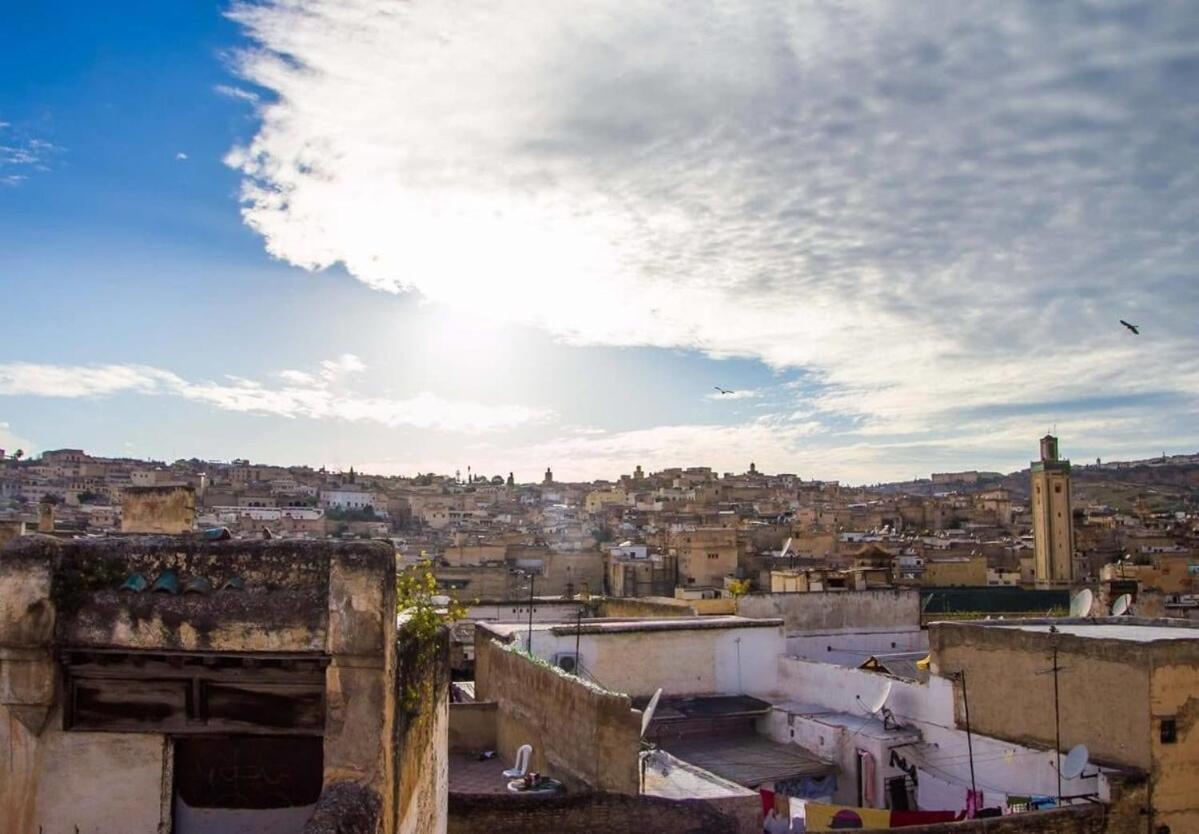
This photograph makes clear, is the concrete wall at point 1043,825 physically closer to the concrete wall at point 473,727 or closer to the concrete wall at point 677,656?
the concrete wall at point 473,727

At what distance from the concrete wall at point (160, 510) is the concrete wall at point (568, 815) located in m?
4.55

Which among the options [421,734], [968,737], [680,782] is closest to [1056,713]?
[968,737]

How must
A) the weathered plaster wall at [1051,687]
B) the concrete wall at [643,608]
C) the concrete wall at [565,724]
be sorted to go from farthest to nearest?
the concrete wall at [643,608] → the weathered plaster wall at [1051,687] → the concrete wall at [565,724]

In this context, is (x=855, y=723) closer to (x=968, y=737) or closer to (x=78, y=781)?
(x=968, y=737)

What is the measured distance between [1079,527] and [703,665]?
188 ft

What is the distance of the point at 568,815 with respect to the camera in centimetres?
1218

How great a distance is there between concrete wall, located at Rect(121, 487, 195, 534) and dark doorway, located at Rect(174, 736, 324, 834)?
4455mm

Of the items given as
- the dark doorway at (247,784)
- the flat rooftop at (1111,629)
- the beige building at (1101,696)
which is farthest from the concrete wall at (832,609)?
the dark doorway at (247,784)

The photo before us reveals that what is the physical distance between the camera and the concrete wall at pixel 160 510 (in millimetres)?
10469

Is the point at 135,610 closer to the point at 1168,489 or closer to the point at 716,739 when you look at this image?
the point at 716,739

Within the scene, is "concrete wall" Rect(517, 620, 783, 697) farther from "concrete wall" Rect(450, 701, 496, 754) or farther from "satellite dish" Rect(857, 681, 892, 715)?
"concrete wall" Rect(450, 701, 496, 754)

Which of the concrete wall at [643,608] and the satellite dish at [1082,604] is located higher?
the satellite dish at [1082,604]

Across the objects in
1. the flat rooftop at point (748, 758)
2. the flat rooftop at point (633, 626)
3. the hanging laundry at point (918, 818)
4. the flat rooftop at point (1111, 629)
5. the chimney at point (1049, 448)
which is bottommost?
the flat rooftop at point (748, 758)

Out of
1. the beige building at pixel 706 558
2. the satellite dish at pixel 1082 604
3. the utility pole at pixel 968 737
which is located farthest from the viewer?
the beige building at pixel 706 558
